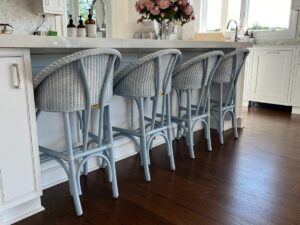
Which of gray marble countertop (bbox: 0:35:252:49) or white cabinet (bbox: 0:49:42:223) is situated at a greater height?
gray marble countertop (bbox: 0:35:252:49)

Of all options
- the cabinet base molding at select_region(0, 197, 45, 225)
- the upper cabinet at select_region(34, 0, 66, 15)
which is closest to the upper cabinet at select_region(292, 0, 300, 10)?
the upper cabinet at select_region(34, 0, 66, 15)

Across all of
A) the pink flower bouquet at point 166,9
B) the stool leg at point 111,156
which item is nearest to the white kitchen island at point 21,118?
the stool leg at point 111,156

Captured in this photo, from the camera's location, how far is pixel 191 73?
86.0 inches

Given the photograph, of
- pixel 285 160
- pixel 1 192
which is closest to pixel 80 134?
pixel 1 192

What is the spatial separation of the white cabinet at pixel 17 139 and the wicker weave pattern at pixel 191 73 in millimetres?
1150

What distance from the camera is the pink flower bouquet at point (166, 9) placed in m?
2.38

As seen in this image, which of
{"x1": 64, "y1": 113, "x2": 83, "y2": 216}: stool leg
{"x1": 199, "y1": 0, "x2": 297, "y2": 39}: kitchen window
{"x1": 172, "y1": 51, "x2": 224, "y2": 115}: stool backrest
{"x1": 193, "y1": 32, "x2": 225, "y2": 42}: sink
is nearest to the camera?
{"x1": 64, "y1": 113, "x2": 83, "y2": 216}: stool leg

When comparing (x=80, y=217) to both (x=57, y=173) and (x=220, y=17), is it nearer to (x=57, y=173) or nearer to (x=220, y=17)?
(x=57, y=173)

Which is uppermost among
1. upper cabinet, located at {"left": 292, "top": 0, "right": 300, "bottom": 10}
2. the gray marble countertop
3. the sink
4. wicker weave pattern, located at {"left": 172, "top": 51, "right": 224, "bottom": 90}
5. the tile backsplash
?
upper cabinet, located at {"left": 292, "top": 0, "right": 300, "bottom": 10}

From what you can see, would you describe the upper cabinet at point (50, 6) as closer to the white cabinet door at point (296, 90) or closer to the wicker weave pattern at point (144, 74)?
the wicker weave pattern at point (144, 74)

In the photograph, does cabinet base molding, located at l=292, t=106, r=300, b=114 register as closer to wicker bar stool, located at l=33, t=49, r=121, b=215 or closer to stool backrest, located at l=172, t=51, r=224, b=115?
stool backrest, located at l=172, t=51, r=224, b=115

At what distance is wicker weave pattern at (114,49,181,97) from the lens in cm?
175

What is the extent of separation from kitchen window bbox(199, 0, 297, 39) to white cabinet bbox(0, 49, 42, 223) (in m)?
4.05

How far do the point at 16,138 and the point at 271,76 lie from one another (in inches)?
149
